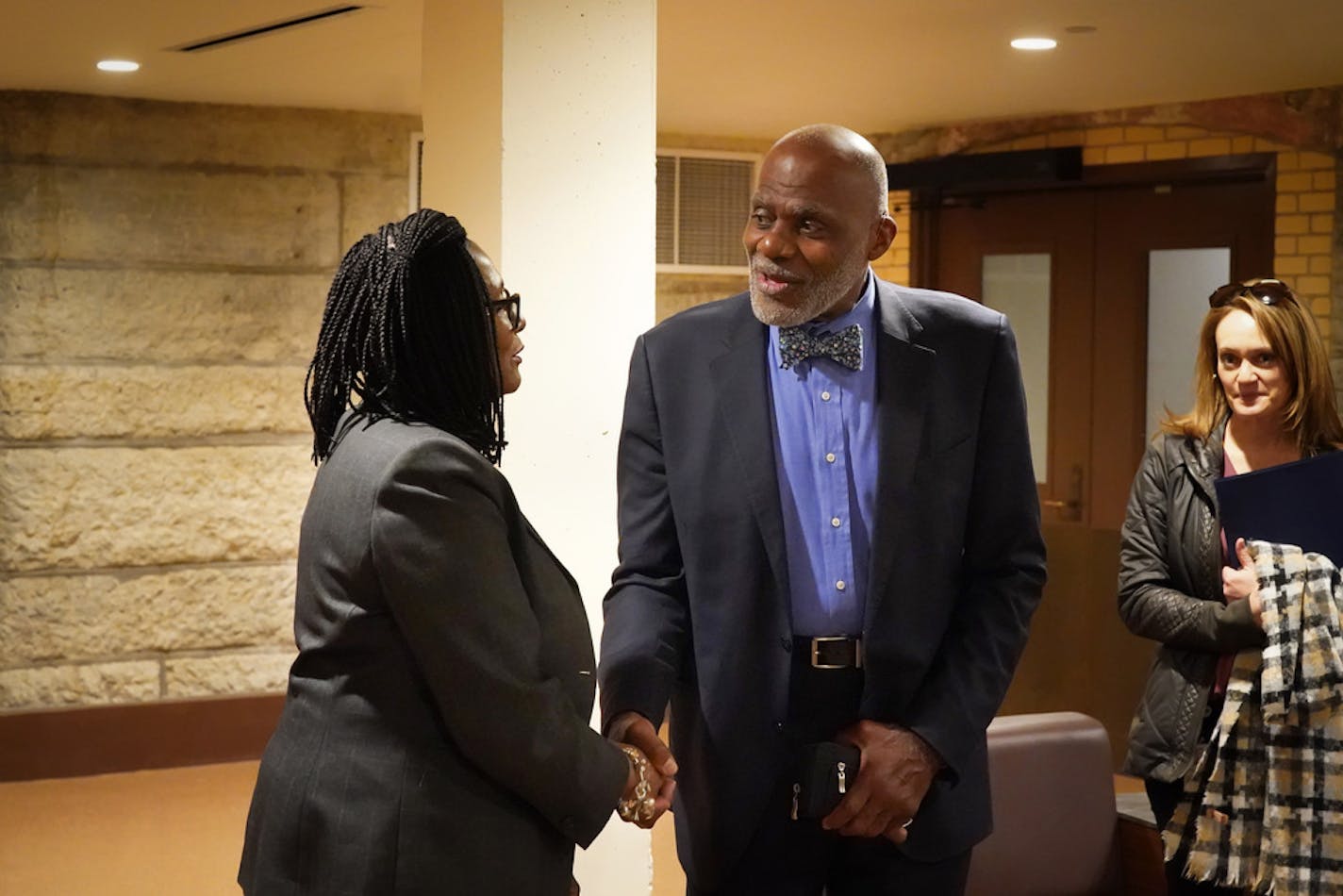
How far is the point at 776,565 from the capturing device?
205cm

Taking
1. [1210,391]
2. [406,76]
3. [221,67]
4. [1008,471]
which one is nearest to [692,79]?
[406,76]

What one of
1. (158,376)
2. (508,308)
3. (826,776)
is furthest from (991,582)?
(158,376)

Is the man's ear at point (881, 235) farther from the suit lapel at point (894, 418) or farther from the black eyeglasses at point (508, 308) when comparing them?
the black eyeglasses at point (508, 308)

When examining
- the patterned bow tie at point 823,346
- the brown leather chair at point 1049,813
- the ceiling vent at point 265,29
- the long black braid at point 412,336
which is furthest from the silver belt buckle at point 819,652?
the ceiling vent at point 265,29

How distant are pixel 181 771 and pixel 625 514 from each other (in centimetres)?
428

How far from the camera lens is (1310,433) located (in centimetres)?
306

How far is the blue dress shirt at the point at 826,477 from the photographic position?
207cm

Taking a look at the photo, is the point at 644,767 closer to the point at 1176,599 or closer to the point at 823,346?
the point at 823,346

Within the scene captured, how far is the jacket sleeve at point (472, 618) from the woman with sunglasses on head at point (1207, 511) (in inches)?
60.9

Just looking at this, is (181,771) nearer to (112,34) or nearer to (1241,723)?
(112,34)

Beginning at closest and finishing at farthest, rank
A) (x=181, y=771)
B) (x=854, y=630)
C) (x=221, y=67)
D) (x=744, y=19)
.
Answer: (x=854, y=630), (x=744, y=19), (x=221, y=67), (x=181, y=771)

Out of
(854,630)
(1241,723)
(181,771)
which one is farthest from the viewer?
Result: (181,771)

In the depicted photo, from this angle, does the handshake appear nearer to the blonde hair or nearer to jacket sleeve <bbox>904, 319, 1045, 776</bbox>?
jacket sleeve <bbox>904, 319, 1045, 776</bbox>

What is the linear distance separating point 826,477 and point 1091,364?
468 centimetres
